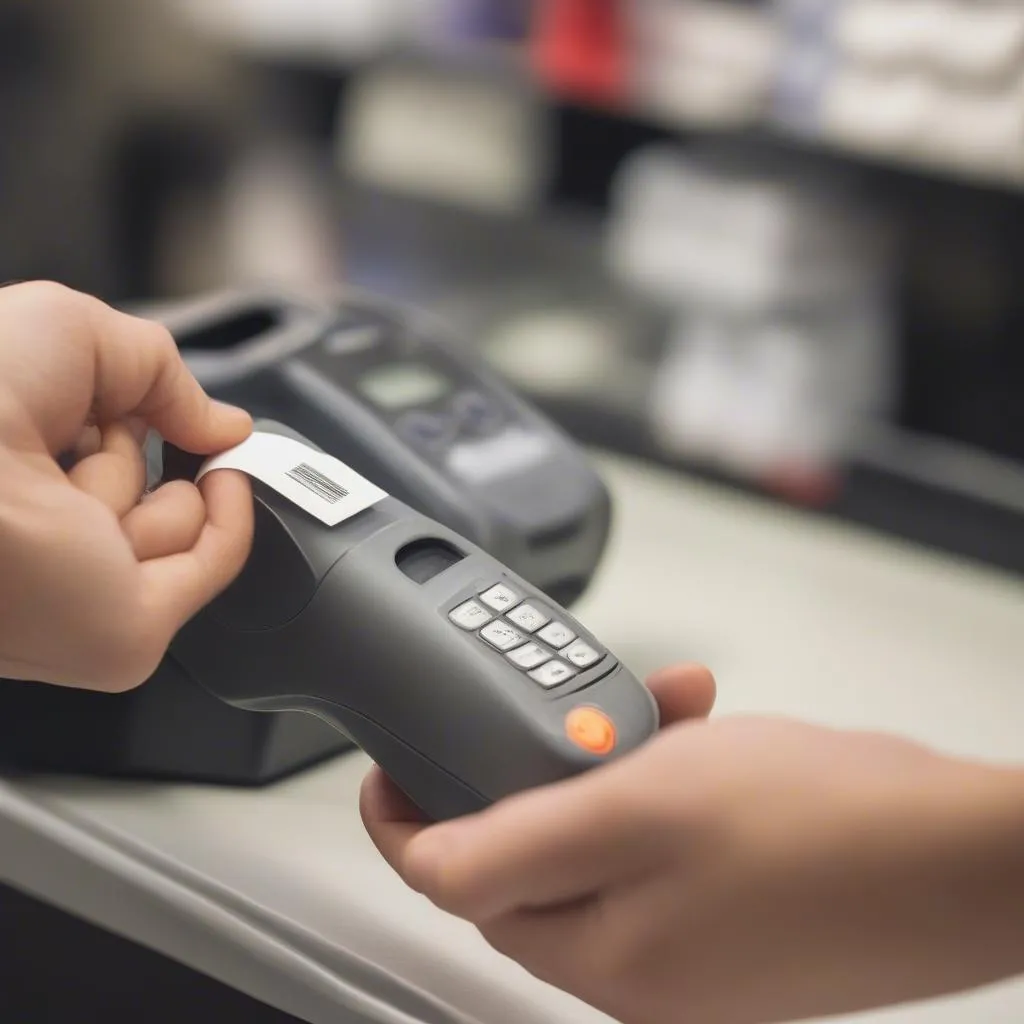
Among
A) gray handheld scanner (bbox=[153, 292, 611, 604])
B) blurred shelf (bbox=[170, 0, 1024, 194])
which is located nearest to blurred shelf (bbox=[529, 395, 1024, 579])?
blurred shelf (bbox=[170, 0, 1024, 194])

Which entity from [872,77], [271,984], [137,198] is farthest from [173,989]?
[137,198]

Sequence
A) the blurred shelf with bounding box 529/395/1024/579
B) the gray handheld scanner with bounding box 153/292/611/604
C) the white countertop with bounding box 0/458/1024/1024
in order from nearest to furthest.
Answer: the white countertop with bounding box 0/458/1024/1024 < the gray handheld scanner with bounding box 153/292/611/604 < the blurred shelf with bounding box 529/395/1024/579

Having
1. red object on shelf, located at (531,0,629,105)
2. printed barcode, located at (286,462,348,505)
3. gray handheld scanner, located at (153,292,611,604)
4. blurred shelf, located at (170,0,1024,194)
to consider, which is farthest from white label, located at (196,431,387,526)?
red object on shelf, located at (531,0,629,105)

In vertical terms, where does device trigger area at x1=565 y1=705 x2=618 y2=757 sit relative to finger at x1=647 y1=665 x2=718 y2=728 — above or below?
above

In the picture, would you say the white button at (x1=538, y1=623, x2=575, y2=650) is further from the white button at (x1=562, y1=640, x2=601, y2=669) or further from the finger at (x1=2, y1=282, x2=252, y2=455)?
the finger at (x1=2, y1=282, x2=252, y2=455)

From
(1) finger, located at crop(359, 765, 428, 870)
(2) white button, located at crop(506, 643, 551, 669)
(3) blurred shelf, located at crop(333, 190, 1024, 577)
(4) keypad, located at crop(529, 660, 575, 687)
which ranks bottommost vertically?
(3) blurred shelf, located at crop(333, 190, 1024, 577)

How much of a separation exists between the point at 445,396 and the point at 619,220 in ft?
2.69

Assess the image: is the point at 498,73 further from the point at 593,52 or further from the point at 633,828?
the point at 633,828

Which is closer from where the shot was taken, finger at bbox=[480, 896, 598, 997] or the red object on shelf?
finger at bbox=[480, 896, 598, 997]

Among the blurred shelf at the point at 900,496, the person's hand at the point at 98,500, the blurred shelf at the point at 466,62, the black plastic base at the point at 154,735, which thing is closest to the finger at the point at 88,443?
the person's hand at the point at 98,500

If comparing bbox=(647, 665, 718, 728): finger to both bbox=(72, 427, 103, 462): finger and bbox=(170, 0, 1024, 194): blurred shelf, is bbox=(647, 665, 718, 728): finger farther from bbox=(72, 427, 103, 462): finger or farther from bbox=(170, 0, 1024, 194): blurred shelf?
bbox=(170, 0, 1024, 194): blurred shelf

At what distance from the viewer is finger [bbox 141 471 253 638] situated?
417 millimetres

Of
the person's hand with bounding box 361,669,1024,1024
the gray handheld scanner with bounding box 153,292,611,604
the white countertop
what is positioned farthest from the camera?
the gray handheld scanner with bounding box 153,292,611,604

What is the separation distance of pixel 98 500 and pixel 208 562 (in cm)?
4
